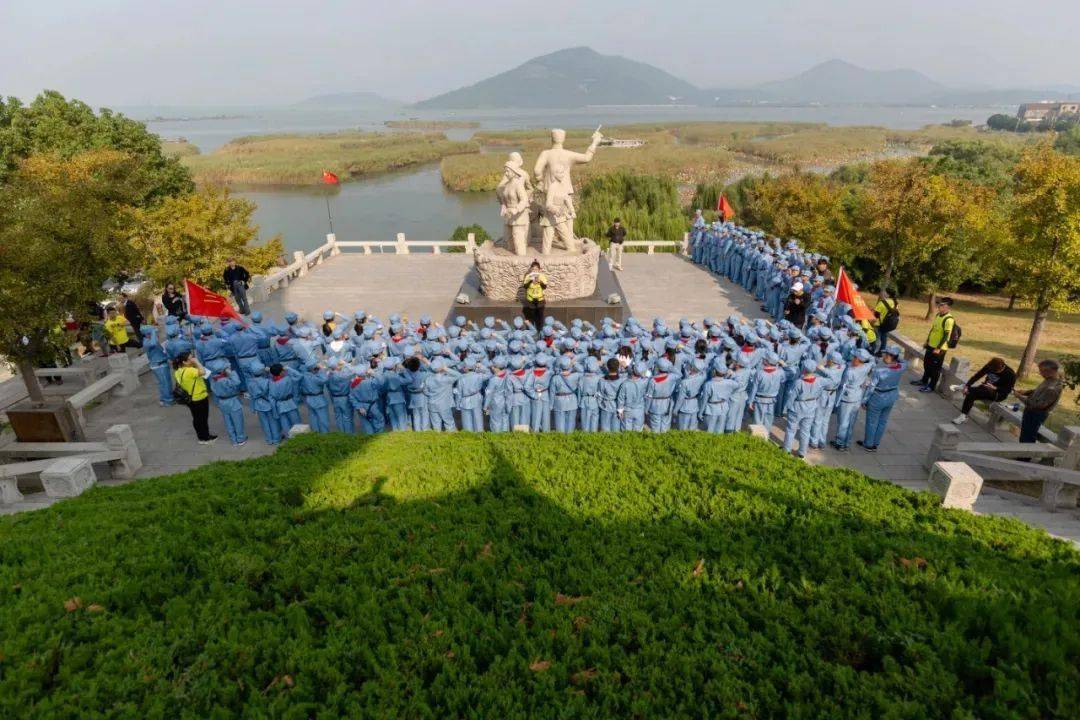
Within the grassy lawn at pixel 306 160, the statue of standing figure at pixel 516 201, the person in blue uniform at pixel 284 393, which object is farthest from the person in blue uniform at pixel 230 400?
the grassy lawn at pixel 306 160

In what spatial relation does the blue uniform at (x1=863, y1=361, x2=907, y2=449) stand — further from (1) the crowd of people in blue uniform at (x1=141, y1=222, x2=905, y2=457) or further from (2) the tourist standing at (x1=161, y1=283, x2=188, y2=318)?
(2) the tourist standing at (x1=161, y1=283, x2=188, y2=318)

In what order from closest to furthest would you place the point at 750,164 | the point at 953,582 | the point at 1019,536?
the point at 953,582, the point at 1019,536, the point at 750,164

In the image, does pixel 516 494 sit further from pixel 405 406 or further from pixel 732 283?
pixel 732 283

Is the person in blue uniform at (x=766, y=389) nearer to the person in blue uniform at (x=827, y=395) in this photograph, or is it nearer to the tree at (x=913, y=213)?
the person in blue uniform at (x=827, y=395)

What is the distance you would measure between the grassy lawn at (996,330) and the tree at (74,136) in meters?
26.6

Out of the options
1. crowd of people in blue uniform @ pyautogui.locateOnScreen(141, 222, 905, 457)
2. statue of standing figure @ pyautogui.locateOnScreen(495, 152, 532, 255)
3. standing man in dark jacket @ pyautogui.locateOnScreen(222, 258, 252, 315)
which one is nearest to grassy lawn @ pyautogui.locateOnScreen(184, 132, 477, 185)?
standing man in dark jacket @ pyautogui.locateOnScreen(222, 258, 252, 315)

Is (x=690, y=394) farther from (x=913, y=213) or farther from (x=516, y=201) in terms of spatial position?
(x=913, y=213)

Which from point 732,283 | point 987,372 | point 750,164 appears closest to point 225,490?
point 987,372

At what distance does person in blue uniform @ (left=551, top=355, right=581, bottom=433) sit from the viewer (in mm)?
8633

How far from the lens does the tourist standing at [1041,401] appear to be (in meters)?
7.92

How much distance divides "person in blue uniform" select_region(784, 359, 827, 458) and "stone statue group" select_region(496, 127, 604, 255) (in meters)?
6.98

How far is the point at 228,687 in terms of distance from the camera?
330cm

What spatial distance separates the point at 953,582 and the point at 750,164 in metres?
69.4

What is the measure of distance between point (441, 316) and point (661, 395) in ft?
25.7
